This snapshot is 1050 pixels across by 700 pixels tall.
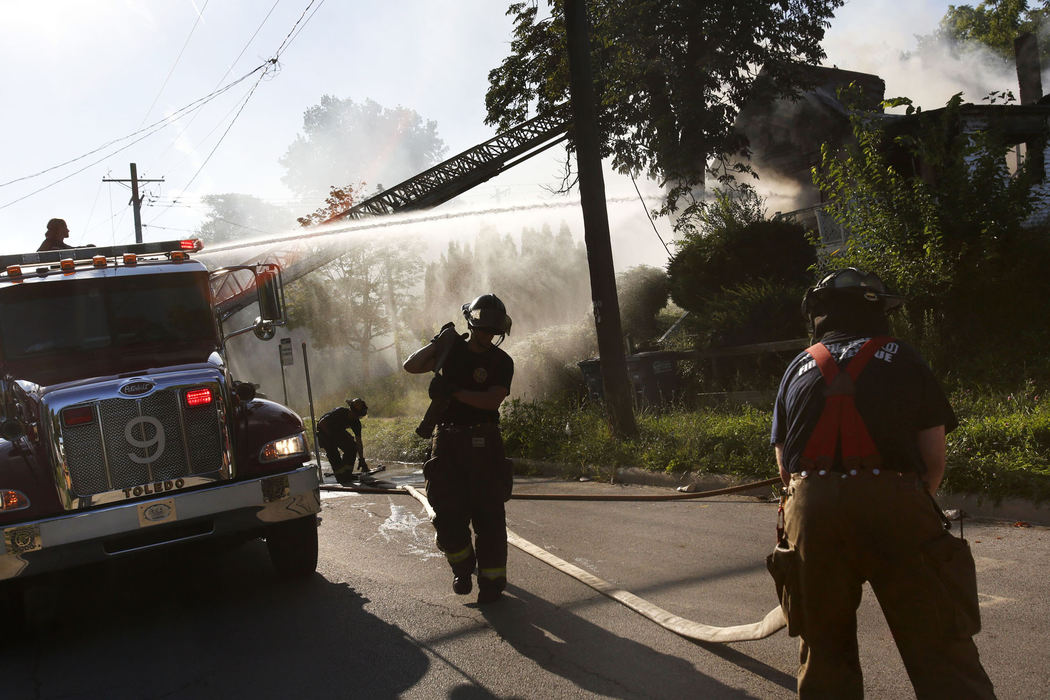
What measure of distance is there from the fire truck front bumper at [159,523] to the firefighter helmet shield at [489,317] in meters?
1.84

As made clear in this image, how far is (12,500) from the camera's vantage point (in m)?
5.20

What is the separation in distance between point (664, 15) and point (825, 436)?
18797 millimetres

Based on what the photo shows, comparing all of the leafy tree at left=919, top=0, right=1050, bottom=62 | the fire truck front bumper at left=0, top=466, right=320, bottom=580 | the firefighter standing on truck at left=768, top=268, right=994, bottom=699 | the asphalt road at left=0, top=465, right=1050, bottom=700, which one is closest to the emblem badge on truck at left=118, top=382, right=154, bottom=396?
the fire truck front bumper at left=0, top=466, right=320, bottom=580

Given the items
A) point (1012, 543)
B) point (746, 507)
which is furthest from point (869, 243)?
point (1012, 543)

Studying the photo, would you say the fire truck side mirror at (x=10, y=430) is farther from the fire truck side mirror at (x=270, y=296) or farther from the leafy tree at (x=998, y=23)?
the leafy tree at (x=998, y=23)

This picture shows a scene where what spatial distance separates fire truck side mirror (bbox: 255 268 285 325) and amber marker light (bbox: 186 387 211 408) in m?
1.69

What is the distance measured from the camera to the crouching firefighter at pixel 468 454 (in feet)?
17.4

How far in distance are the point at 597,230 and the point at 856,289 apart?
28.1 feet

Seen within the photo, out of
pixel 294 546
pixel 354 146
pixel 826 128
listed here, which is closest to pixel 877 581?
pixel 294 546

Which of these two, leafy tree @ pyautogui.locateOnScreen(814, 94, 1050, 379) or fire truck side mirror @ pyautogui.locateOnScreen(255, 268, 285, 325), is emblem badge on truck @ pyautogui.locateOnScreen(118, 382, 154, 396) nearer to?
fire truck side mirror @ pyautogui.locateOnScreen(255, 268, 285, 325)

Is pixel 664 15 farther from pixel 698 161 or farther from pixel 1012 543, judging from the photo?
pixel 1012 543

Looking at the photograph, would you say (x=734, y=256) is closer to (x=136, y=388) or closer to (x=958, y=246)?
(x=958, y=246)

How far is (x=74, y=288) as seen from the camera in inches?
271

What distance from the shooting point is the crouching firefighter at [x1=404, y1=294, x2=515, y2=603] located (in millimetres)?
5305
